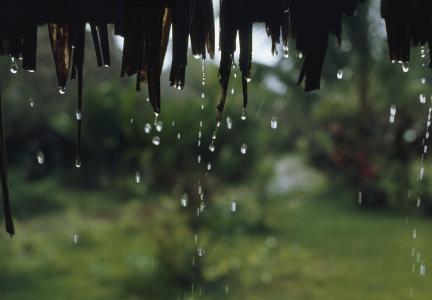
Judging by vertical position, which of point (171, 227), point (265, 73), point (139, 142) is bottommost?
point (171, 227)

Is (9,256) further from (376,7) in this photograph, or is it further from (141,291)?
(376,7)

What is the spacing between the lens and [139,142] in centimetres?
484

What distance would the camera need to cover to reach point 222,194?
5.40m

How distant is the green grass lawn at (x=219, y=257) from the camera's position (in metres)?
4.37

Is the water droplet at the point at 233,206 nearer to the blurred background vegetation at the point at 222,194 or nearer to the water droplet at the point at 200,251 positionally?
the blurred background vegetation at the point at 222,194

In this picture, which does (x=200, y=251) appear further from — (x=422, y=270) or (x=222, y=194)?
(x=422, y=270)

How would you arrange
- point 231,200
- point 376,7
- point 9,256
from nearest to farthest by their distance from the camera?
point 231,200, point 9,256, point 376,7

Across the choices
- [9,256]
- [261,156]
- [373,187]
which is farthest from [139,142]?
[373,187]

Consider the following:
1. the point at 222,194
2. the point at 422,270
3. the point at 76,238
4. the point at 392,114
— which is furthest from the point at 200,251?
the point at 392,114

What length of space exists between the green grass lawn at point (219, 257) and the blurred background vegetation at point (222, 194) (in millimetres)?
17

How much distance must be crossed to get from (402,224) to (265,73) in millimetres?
3529

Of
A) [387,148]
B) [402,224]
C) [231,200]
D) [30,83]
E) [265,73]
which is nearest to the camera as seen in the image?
[231,200]

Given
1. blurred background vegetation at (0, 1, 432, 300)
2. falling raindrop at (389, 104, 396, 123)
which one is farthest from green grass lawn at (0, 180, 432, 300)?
falling raindrop at (389, 104, 396, 123)

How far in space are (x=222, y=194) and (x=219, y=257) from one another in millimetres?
1088
